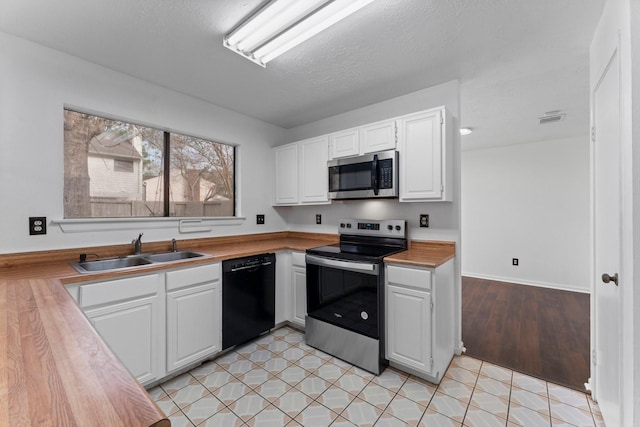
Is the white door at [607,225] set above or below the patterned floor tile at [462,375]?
above

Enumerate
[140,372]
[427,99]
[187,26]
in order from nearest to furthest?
[187,26]
[140,372]
[427,99]

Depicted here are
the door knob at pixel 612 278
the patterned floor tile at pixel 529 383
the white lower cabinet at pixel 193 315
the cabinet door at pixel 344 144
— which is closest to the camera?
the door knob at pixel 612 278

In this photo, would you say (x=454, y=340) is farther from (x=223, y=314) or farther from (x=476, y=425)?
(x=223, y=314)

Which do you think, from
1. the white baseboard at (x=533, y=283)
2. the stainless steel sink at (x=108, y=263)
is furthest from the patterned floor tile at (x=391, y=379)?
the white baseboard at (x=533, y=283)

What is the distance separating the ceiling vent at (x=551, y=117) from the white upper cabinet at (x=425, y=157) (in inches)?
77.3

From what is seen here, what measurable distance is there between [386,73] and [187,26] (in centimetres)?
149

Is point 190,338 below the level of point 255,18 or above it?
below

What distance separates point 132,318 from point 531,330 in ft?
11.7

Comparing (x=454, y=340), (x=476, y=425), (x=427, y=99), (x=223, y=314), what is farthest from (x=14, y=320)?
(x=427, y=99)

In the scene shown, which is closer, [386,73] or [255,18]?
[255,18]

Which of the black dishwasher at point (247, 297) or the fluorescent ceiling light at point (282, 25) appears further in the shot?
the black dishwasher at point (247, 297)

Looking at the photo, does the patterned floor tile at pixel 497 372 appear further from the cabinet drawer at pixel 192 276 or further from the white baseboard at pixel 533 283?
the white baseboard at pixel 533 283

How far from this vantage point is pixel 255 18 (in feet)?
5.24

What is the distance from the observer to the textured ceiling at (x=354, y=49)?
1.59 metres
